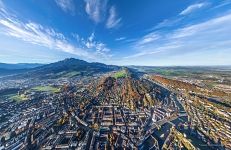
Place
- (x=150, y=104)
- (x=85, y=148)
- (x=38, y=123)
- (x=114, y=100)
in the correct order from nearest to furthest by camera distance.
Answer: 1. (x=85, y=148)
2. (x=38, y=123)
3. (x=150, y=104)
4. (x=114, y=100)

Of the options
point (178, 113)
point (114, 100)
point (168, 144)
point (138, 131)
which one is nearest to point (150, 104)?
point (178, 113)

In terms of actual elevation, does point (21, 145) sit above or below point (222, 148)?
above

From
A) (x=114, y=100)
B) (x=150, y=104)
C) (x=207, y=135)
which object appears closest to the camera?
(x=207, y=135)

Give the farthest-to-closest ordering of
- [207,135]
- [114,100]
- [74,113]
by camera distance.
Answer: [114,100], [74,113], [207,135]

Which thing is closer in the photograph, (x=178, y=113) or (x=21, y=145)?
(x=21, y=145)

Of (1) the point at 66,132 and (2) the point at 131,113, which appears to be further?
(2) the point at 131,113

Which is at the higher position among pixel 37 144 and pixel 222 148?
pixel 37 144

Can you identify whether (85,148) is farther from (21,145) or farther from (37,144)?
(21,145)

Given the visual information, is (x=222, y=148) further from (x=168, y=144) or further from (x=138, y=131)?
(x=138, y=131)

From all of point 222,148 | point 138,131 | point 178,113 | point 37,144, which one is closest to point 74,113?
point 37,144
